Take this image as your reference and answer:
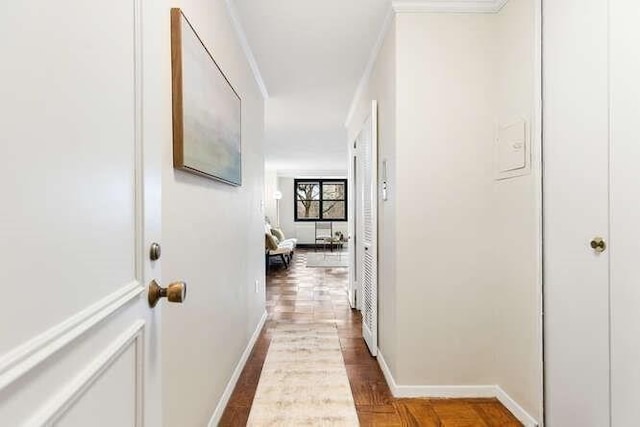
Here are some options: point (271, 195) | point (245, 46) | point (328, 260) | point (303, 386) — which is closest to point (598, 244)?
point (303, 386)

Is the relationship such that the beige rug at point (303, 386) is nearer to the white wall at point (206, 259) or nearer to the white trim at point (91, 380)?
the white wall at point (206, 259)

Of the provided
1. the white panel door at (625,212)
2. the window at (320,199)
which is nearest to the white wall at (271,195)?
the window at (320,199)

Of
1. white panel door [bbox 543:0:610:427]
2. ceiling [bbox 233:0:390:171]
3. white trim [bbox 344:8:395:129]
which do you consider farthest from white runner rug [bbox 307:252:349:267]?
white panel door [bbox 543:0:610:427]

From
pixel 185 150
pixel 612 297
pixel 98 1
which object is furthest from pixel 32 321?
pixel 612 297

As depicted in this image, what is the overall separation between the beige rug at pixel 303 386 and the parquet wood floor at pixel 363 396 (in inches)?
2.2

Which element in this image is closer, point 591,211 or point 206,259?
point 591,211

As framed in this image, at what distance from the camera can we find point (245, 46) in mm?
2721

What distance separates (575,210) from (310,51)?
2.14 m

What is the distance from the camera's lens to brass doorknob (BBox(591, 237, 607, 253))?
1.45 m

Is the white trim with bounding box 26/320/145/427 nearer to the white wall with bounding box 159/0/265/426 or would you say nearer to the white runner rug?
the white wall with bounding box 159/0/265/426

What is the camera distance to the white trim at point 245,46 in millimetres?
2271

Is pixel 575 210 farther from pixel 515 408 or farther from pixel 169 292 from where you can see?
pixel 169 292

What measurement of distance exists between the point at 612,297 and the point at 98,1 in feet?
5.93

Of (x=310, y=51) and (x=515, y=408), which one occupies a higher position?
(x=310, y=51)
